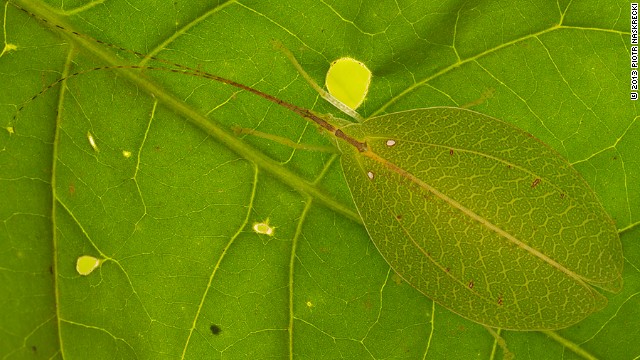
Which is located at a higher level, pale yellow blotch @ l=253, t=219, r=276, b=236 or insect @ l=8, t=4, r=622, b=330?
insect @ l=8, t=4, r=622, b=330

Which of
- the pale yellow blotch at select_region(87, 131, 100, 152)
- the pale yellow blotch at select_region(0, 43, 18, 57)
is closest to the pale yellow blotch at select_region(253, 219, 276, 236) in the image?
the pale yellow blotch at select_region(87, 131, 100, 152)

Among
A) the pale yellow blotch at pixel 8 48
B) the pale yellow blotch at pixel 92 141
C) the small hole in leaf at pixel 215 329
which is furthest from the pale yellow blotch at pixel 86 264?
the pale yellow blotch at pixel 8 48

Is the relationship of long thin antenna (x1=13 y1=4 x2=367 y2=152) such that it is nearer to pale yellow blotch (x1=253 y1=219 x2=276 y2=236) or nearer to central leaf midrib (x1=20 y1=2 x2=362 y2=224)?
central leaf midrib (x1=20 y1=2 x2=362 y2=224)

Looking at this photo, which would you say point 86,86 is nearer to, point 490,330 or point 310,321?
point 310,321

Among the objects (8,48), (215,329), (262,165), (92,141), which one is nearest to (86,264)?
(92,141)

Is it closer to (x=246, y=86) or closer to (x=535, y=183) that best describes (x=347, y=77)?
(x=246, y=86)

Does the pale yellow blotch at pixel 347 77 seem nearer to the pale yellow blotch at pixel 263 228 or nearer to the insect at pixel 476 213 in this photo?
the insect at pixel 476 213
